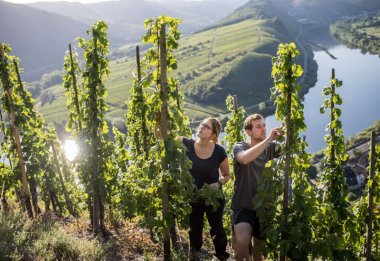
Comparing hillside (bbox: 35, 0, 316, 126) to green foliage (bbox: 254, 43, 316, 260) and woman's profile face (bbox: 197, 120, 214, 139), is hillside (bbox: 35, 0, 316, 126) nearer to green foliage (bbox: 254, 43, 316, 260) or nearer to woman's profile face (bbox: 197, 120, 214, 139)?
green foliage (bbox: 254, 43, 316, 260)

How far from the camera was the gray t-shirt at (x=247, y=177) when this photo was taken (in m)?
5.82

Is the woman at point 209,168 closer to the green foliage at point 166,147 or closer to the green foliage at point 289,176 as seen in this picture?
the green foliage at point 166,147

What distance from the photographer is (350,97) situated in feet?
283

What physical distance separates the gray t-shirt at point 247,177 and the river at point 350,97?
65.9 meters

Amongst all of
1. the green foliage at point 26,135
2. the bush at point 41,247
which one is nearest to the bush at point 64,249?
the bush at point 41,247

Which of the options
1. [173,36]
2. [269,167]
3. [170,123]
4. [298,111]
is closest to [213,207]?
[269,167]

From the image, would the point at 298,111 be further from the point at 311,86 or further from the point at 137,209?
the point at 311,86

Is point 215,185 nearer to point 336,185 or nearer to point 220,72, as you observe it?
point 336,185

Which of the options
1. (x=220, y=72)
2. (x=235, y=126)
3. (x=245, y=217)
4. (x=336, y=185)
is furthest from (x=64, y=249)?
(x=220, y=72)

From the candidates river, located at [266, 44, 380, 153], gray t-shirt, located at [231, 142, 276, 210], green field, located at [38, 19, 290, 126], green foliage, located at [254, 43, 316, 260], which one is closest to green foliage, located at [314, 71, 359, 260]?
green foliage, located at [254, 43, 316, 260]

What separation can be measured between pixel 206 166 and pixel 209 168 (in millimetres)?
55

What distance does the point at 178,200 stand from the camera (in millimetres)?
6418

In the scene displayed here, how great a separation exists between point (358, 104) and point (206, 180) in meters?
85.2

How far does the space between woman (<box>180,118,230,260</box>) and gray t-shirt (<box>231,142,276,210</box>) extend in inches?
12.8
